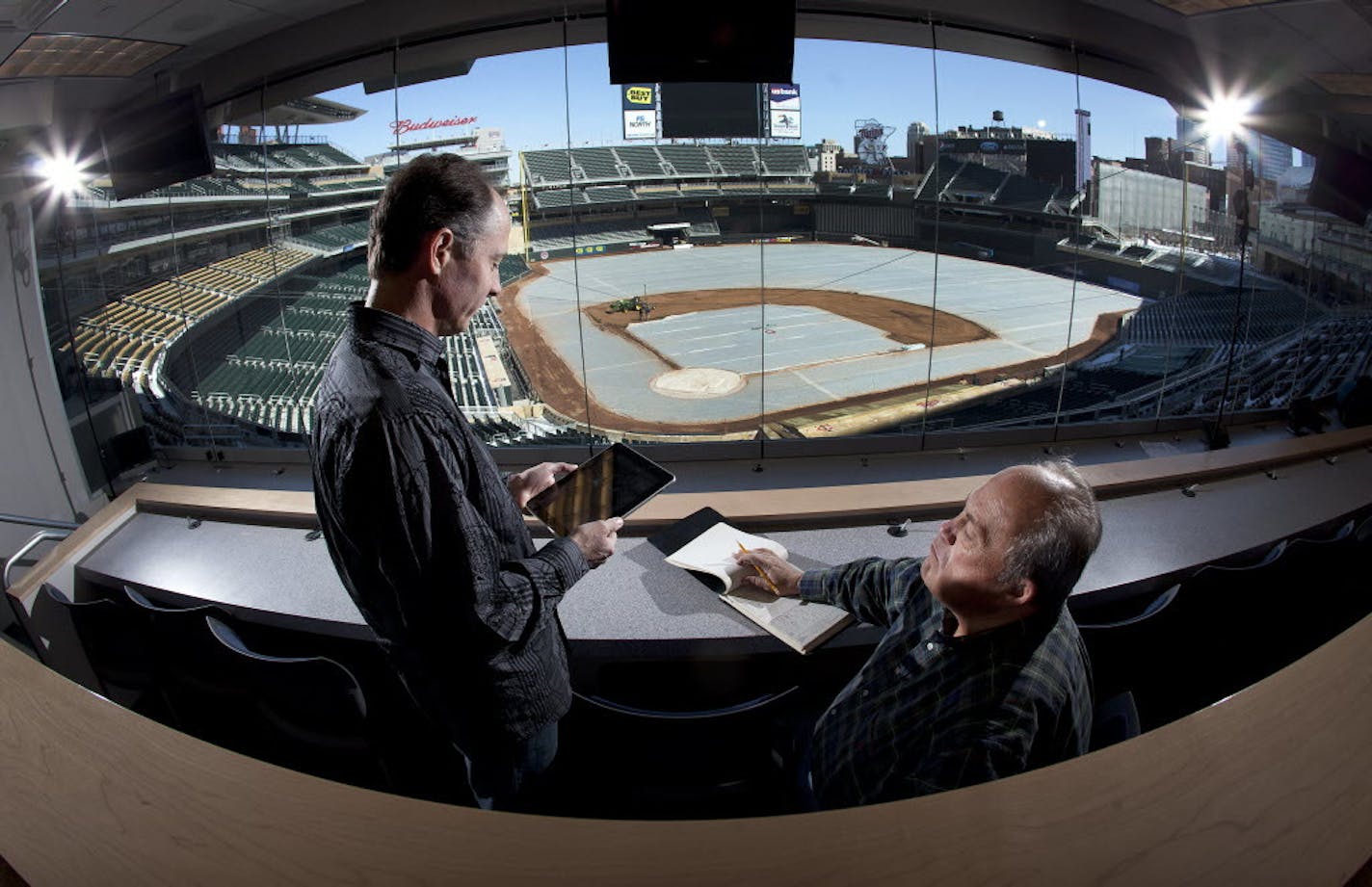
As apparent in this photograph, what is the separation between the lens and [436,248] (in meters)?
0.89

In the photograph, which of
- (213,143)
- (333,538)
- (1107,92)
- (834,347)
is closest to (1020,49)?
(1107,92)

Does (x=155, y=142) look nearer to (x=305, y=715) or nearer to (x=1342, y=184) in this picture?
(x=305, y=715)

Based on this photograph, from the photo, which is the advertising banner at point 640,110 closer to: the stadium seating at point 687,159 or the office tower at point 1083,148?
the stadium seating at point 687,159

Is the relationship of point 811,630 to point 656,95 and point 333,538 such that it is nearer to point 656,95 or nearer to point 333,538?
point 333,538

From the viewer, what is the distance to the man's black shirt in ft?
2.70

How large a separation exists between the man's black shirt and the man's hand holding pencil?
0.50m

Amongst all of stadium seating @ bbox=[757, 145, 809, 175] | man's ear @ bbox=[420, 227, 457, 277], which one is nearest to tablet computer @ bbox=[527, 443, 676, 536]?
man's ear @ bbox=[420, 227, 457, 277]

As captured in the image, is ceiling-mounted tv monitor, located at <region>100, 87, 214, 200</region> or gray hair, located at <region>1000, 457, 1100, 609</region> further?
ceiling-mounted tv monitor, located at <region>100, 87, 214, 200</region>

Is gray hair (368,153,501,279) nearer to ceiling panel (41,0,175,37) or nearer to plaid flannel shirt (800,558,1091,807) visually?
ceiling panel (41,0,175,37)

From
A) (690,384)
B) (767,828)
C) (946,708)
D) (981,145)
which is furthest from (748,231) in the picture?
(690,384)

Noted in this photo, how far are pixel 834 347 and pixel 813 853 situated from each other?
44.0ft

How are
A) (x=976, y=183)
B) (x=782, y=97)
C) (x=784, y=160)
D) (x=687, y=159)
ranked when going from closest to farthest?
(x=782, y=97), (x=976, y=183), (x=784, y=160), (x=687, y=159)

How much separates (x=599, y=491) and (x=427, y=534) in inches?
21.6

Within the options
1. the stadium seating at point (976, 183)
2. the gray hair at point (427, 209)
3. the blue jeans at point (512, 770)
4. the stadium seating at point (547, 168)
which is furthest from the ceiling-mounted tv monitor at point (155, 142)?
the stadium seating at point (976, 183)
